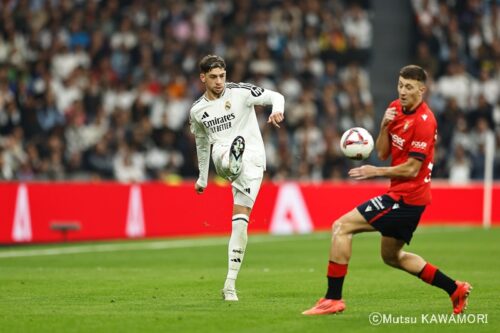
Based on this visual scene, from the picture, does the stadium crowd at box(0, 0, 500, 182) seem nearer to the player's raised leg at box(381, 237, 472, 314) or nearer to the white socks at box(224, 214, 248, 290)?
the white socks at box(224, 214, 248, 290)

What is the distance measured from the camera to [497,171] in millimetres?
31172

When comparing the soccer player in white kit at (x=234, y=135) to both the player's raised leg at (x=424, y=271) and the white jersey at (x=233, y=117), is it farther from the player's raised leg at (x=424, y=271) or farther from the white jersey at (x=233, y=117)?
the player's raised leg at (x=424, y=271)

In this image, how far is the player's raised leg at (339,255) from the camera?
10805 millimetres

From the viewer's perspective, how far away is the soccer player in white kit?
41.1ft

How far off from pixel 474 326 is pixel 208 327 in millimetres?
2393

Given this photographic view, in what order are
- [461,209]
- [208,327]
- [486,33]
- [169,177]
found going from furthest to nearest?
[486,33] → [461,209] → [169,177] → [208,327]

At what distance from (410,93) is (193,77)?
20.6 m

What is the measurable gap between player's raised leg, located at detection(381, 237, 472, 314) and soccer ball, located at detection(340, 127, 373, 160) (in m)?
0.86

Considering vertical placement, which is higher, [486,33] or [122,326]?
[486,33]

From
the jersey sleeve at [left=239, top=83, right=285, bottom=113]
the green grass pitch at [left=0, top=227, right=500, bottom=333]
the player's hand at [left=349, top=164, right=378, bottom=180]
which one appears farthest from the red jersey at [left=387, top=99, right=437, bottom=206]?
the jersey sleeve at [left=239, top=83, right=285, bottom=113]

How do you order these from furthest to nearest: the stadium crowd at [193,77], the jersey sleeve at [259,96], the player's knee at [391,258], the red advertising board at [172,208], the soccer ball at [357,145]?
the stadium crowd at [193,77]
the red advertising board at [172,208]
the jersey sleeve at [259,96]
the player's knee at [391,258]
the soccer ball at [357,145]

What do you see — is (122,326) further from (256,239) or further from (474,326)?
(256,239)

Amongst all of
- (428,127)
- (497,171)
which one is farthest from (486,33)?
(428,127)

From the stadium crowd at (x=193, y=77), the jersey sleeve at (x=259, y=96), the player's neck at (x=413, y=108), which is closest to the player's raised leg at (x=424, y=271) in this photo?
the player's neck at (x=413, y=108)
